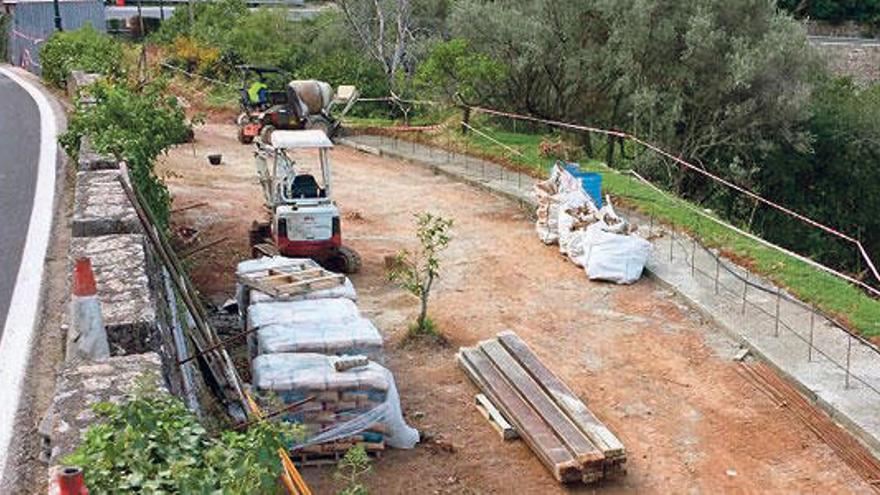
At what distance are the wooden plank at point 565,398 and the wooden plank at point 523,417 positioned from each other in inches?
10.9

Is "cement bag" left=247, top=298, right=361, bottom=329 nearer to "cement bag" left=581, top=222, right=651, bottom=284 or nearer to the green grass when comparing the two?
"cement bag" left=581, top=222, right=651, bottom=284

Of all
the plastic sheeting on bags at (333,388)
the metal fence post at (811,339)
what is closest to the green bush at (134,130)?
the plastic sheeting on bags at (333,388)

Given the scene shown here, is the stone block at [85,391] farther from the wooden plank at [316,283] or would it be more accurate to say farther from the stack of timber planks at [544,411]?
the wooden plank at [316,283]

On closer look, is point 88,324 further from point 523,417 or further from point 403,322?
point 403,322

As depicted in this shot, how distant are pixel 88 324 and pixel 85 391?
2.35 feet

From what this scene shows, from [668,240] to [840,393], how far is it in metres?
6.01

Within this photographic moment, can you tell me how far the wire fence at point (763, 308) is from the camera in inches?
444

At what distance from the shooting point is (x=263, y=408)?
8.60 m

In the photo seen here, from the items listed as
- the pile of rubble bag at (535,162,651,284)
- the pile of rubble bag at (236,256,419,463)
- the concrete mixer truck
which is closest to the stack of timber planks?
the pile of rubble bag at (236,256,419,463)

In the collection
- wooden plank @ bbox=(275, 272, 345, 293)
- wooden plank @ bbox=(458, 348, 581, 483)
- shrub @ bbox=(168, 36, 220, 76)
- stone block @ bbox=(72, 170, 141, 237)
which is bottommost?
wooden plank @ bbox=(458, 348, 581, 483)

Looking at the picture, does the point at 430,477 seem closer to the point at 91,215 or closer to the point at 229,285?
the point at 91,215

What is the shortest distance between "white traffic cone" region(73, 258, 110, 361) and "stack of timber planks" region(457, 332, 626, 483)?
473 centimetres

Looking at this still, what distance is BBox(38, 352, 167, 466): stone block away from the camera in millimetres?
4410

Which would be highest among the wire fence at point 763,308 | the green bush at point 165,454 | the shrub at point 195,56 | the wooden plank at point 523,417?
the shrub at point 195,56
